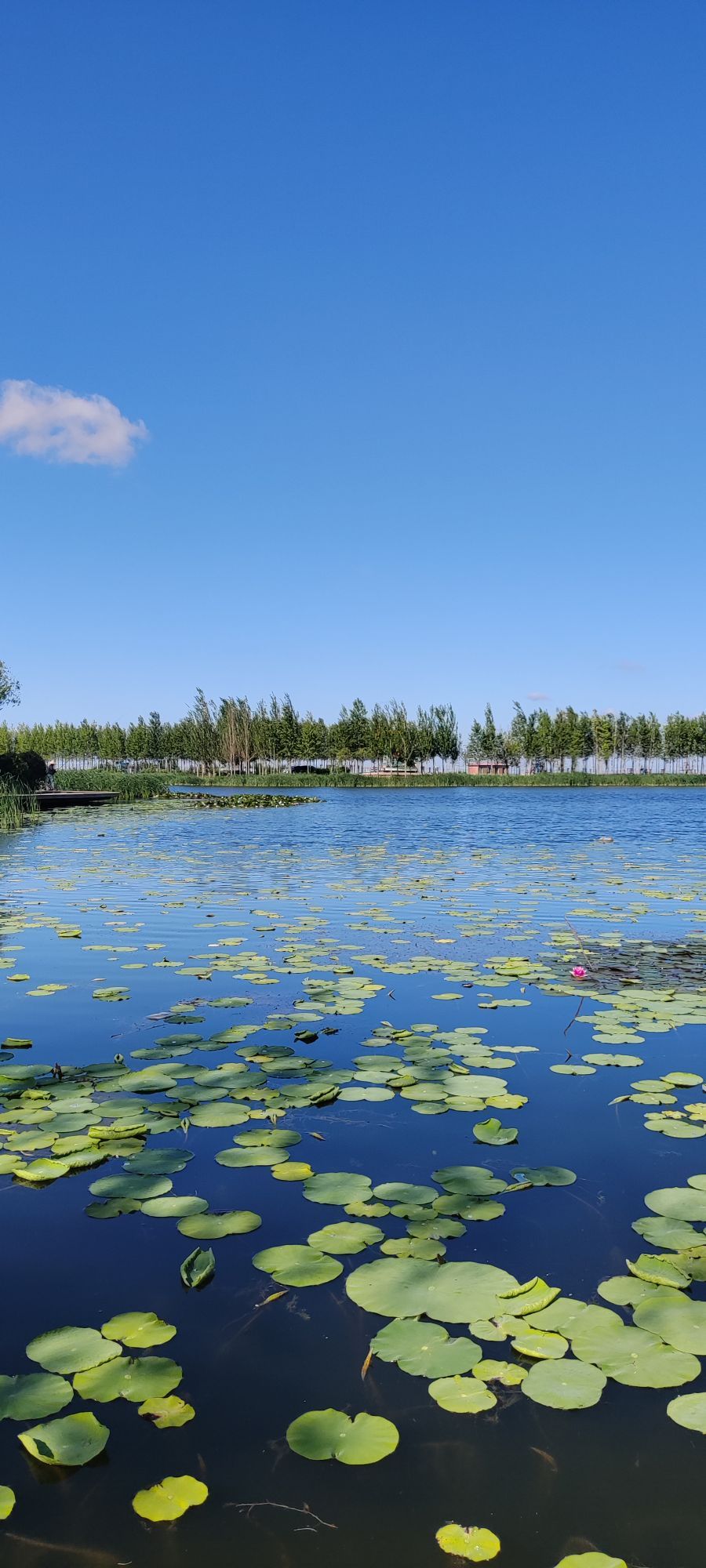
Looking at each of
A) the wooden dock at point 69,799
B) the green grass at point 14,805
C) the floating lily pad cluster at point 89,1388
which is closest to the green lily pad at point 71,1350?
the floating lily pad cluster at point 89,1388

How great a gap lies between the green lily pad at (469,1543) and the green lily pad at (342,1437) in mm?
195

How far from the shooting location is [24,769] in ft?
108

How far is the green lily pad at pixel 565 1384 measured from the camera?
2.02 metres

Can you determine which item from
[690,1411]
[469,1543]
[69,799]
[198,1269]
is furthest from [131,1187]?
[69,799]

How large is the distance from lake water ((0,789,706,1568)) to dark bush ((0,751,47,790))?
77.9 ft

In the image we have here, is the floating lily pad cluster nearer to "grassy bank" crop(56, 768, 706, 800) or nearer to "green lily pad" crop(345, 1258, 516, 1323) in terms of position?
"green lily pad" crop(345, 1258, 516, 1323)

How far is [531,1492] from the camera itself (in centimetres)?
182

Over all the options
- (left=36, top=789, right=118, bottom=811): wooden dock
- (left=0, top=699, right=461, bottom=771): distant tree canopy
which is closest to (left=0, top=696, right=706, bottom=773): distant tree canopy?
(left=0, top=699, right=461, bottom=771): distant tree canopy

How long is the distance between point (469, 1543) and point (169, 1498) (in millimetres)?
572

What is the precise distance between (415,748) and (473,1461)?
77329mm

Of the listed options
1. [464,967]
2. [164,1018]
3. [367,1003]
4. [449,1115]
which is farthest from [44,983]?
[449,1115]

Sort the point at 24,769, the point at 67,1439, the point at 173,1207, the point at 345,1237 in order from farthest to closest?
the point at 24,769
the point at 173,1207
the point at 345,1237
the point at 67,1439

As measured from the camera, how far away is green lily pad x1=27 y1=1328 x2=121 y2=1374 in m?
2.15

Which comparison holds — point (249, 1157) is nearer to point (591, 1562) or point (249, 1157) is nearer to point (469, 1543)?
point (469, 1543)
